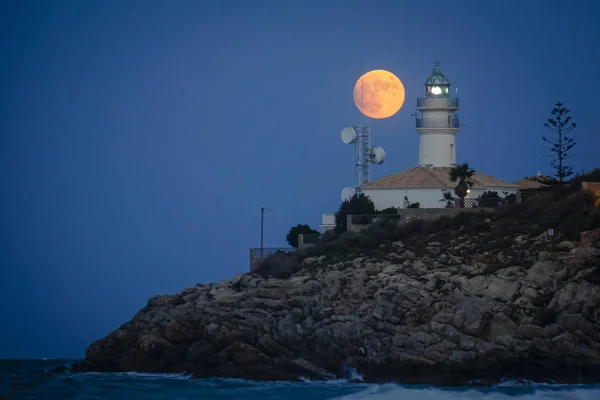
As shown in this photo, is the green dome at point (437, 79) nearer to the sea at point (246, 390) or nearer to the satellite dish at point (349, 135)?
the satellite dish at point (349, 135)

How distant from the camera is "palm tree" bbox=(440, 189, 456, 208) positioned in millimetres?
56531

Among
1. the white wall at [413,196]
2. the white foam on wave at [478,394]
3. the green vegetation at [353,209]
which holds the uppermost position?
the white wall at [413,196]

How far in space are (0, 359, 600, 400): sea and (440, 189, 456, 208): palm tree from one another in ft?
47.8

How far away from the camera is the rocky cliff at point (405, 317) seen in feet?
137

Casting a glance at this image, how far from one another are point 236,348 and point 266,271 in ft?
26.4

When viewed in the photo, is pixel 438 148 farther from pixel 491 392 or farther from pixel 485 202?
pixel 491 392

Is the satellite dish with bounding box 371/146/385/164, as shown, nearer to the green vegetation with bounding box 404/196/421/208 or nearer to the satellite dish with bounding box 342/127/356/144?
the satellite dish with bounding box 342/127/356/144

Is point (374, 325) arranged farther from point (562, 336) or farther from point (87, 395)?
point (87, 395)

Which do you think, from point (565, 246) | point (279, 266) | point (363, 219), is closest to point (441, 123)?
point (363, 219)

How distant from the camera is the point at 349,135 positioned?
6325 centimetres

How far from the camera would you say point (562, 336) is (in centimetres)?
4116

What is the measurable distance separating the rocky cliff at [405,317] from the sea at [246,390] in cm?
59

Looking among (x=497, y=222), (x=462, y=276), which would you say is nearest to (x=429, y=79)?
(x=497, y=222)

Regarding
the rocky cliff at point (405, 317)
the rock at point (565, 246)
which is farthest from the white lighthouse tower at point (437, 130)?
the rock at point (565, 246)
